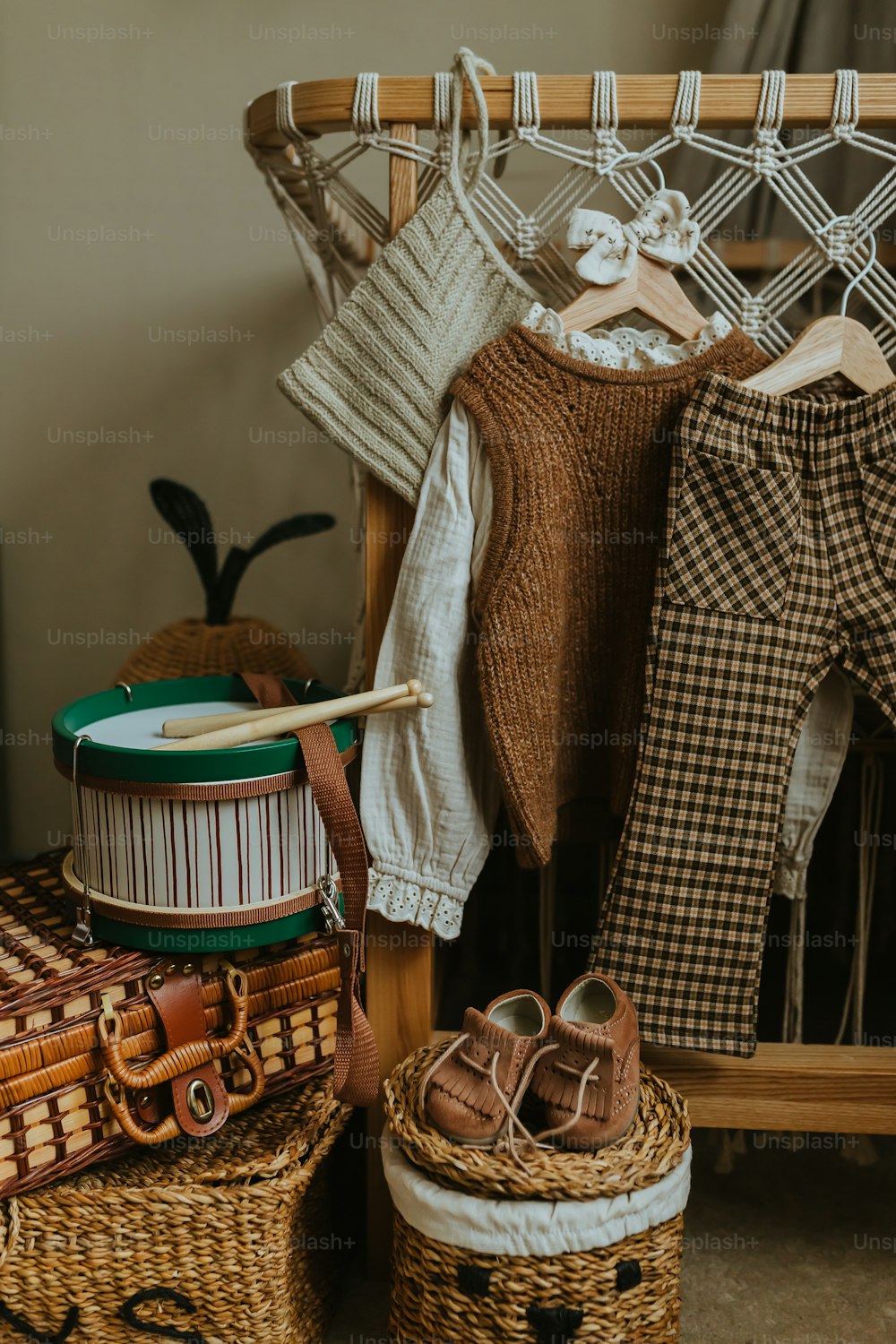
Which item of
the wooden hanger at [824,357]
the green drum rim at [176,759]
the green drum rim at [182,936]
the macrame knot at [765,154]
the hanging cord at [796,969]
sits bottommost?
the hanging cord at [796,969]

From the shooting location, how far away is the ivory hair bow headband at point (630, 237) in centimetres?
111

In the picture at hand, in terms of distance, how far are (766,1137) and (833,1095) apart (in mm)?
338

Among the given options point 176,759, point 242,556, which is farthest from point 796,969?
point 242,556

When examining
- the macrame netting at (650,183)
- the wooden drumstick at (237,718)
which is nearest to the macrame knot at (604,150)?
the macrame netting at (650,183)

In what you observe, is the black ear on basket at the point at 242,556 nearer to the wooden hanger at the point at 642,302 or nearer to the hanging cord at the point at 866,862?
the wooden hanger at the point at 642,302

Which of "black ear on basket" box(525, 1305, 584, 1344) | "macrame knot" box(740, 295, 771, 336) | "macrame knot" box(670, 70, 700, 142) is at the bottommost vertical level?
"black ear on basket" box(525, 1305, 584, 1344)

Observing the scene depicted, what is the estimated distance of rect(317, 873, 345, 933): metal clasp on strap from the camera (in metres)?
1.18

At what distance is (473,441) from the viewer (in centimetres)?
112

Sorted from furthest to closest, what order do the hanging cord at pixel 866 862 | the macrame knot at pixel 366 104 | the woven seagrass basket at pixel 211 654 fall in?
the woven seagrass basket at pixel 211 654 → the hanging cord at pixel 866 862 → the macrame knot at pixel 366 104

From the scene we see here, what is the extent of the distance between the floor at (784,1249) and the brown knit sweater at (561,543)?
1.99 ft

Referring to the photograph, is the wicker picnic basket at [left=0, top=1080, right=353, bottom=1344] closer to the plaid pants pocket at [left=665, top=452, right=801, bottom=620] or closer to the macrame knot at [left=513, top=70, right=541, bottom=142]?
the plaid pants pocket at [left=665, top=452, right=801, bottom=620]

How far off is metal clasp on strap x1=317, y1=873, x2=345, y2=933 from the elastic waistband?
63cm

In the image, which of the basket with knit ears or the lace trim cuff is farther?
the basket with knit ears

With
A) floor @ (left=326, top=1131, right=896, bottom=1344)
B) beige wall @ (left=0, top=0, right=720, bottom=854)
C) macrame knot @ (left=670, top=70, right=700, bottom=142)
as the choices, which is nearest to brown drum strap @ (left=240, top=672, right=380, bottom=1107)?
floor @ (left=326, top=1131, right=896, bottom=1344)
